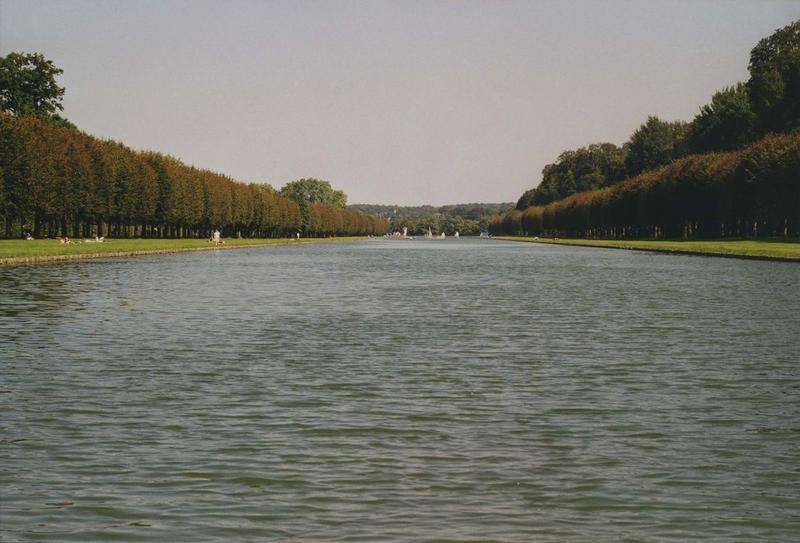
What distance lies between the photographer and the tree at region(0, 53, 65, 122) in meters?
152

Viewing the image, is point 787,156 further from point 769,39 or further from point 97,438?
point 97,438

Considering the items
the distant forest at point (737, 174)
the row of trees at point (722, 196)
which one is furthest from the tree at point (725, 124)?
the row of trees at point (722, 196)

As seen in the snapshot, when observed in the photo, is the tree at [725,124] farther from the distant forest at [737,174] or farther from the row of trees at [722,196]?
the row of trees at [722,196]

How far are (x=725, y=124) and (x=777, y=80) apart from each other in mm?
15578

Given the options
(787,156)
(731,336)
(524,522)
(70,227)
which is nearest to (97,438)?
(524,522)

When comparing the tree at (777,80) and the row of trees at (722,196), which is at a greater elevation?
the tree at (777,80)

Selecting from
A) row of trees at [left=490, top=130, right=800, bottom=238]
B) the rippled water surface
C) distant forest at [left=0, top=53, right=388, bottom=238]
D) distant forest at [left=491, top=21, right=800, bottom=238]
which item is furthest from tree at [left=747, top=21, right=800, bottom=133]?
the rippled water surface

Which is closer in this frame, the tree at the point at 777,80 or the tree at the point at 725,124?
the tree at the point at 777,80

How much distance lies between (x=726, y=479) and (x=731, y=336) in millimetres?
14374

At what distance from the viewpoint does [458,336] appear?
80.1 ft

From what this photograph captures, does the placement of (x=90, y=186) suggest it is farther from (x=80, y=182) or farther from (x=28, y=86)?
(x=28, y=86)

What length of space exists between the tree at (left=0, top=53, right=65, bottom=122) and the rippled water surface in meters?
133

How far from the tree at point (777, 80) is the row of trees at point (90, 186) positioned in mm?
81599

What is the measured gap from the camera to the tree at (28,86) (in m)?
152
